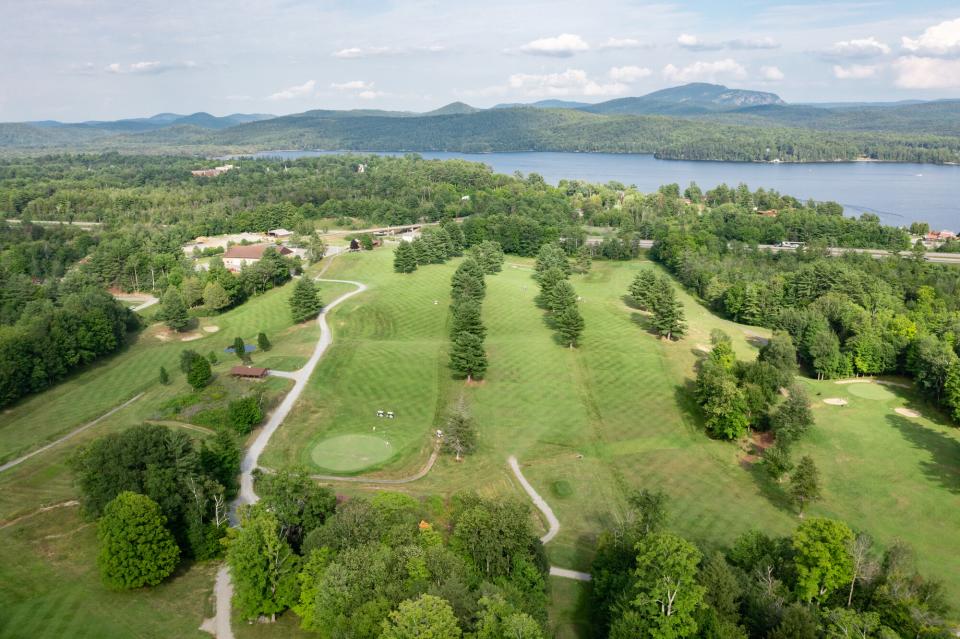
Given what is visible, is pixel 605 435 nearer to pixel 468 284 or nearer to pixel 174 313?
pixel 468 284

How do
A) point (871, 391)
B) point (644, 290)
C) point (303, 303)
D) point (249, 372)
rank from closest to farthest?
point (249, 372) → point (871, 391) → point (303, 303) → point (644, 290)

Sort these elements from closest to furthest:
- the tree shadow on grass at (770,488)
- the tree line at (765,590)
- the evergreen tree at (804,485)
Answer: the tree line at (765,590)
the evergreen tree at (804,485)
the tree shadow on grass at (770,488)

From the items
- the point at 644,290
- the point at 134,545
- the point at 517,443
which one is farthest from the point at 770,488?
the point at 644,290

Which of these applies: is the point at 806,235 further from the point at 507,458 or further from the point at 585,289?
the point at 507,458

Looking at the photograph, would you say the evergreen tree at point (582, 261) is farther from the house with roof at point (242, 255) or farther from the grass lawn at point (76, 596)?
the grass lawn at point (76, 596)

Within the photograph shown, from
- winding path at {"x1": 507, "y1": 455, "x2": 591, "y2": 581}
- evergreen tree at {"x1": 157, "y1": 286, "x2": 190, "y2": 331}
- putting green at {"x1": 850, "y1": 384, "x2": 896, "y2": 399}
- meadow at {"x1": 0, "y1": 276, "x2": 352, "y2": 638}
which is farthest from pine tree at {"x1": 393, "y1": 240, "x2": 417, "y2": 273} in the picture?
putting green at {"x1": 850, "y1": 384, "x2": 896, "y2": 399}

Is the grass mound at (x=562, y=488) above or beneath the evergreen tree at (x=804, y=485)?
beneath

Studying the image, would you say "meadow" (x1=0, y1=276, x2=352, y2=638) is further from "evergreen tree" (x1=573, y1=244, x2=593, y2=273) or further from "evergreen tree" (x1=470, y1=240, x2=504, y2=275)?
"evergreen tree" (x1=573, y1=244, x2=593, y2=273)

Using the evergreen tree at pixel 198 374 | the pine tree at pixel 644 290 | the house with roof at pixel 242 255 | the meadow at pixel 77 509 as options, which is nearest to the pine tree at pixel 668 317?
the pine tree at pixel 644 290
